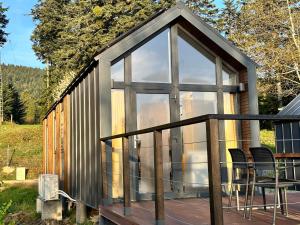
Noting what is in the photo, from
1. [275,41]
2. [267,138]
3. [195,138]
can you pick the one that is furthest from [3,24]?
[195,138]

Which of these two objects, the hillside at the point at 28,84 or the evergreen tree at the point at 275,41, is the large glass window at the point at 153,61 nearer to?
the evergreen tree at the point at 275,41

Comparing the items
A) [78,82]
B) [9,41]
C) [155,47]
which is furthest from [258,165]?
[9,41]

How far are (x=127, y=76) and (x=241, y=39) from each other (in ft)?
50.7

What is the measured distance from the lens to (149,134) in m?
7.16

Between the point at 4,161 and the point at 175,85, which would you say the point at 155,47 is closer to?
the point at 175,85

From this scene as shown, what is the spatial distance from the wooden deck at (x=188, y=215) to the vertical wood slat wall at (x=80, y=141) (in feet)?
3.72

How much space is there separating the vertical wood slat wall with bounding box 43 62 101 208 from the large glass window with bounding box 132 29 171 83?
86 centimetres

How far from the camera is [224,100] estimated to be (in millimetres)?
7836

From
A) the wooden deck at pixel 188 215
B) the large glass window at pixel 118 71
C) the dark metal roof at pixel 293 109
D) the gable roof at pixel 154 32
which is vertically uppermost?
the gable roof at pixel 154 32

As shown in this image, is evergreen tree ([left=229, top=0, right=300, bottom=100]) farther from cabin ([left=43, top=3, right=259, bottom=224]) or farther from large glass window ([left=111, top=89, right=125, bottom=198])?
large glass window ([left=111, top=89, right=125, bottom=198])

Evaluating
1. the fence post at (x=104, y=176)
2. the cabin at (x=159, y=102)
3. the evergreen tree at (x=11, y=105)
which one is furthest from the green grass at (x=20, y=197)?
the evergreen tree at (x=11, y=105)

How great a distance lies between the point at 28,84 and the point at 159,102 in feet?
198

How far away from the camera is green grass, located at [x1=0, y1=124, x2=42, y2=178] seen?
63.0 feet

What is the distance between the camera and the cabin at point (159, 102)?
22.1 feet
